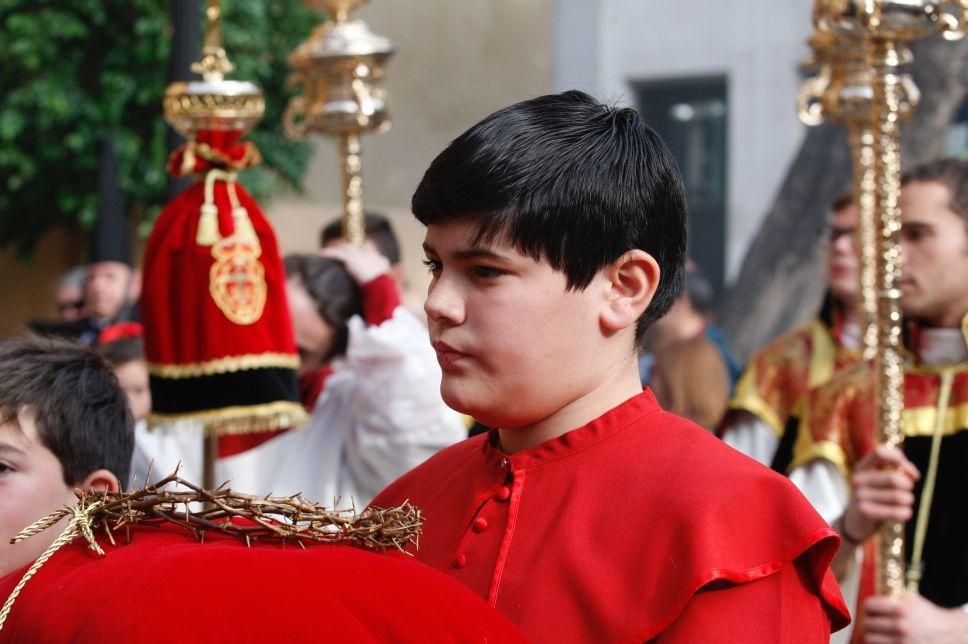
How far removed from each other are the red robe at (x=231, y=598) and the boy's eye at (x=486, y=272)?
A: 0.44 metres

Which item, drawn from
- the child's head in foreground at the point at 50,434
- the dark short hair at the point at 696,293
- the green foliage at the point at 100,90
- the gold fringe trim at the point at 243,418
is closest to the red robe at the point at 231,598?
the child's head in foreground at the point at 50,434

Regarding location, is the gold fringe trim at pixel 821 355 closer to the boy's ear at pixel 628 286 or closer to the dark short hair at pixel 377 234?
the dark short hair at pixel 377 234

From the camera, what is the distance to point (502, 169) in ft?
5.92

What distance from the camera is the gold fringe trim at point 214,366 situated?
12.0 ft

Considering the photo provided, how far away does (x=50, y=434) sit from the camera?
2445 millimetres

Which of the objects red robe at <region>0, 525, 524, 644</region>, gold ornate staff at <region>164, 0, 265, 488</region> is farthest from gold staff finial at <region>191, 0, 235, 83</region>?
red robe at <region>0, 525, 524, 644</region>

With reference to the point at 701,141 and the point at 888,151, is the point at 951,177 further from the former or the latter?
the point at 701,141

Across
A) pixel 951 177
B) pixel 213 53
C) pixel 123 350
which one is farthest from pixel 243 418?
pixel 951 177

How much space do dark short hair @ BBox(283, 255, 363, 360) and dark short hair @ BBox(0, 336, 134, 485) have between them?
1.75 metres

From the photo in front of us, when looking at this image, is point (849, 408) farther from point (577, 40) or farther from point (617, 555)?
point (577, 40)

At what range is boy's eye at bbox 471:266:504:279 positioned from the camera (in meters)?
1.82

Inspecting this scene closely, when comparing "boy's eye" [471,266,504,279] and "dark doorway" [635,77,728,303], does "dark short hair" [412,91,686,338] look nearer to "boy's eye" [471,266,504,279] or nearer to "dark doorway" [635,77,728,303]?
"boy's eye" [471,266,504,279]

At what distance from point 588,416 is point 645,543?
231 millimetres

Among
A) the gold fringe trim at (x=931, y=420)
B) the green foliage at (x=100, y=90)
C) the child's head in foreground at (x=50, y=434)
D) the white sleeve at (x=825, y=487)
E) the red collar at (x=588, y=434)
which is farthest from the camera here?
the green foliage at (x=100, y=90)
